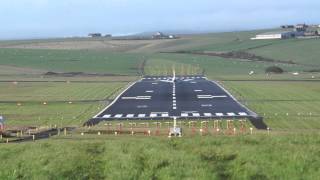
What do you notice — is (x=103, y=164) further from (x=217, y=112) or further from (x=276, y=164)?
(x=217, y=112)

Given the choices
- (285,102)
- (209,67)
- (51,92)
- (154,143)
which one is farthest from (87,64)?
(154,143)

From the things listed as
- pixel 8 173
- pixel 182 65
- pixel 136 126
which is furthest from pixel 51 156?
pixel 182 65

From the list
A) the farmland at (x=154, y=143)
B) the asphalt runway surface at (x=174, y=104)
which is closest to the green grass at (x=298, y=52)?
the farmland at (x=154, y=143)

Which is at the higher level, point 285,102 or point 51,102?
point 285,102

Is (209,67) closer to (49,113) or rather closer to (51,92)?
(51,92)

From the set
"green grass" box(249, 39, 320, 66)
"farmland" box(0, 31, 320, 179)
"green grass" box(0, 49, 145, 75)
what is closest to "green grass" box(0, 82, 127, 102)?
"farmland" box(0, 31, 320, 179)

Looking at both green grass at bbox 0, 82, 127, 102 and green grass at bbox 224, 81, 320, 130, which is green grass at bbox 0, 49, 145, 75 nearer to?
green grass at bbox 0, 82, 127, 102
